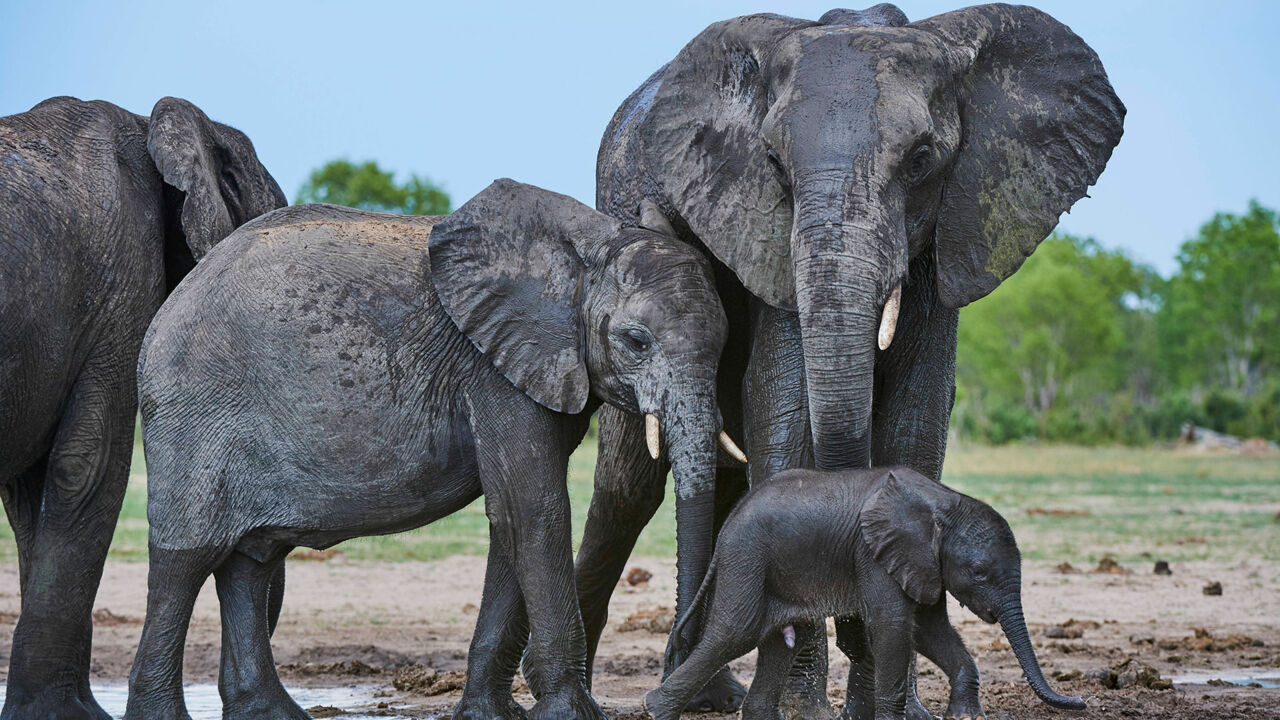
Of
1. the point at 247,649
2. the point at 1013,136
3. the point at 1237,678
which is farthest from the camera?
the point at 1237,678

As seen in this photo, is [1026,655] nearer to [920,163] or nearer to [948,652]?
[948,652]

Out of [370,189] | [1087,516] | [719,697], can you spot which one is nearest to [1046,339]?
[370,189]

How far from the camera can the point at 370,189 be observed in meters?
50.6

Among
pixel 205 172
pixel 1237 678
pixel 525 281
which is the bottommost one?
pixel 1237 678

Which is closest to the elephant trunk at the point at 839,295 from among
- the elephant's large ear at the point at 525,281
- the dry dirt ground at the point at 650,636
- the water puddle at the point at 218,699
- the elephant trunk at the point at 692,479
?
the elephant trunk at the point at 692,479

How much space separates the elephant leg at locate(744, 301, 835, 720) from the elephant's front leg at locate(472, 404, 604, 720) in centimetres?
82

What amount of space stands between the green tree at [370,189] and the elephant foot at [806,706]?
146 ft

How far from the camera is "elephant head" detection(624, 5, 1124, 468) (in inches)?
229

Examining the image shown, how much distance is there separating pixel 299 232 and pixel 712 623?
7.69 feet

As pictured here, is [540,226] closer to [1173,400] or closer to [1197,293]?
[1173,400]

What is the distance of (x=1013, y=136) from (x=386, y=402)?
8.91ft

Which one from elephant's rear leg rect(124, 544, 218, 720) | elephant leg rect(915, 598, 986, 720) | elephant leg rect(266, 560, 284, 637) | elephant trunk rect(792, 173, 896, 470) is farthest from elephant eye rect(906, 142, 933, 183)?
elephant leg rect(266, 560, 284, 637)

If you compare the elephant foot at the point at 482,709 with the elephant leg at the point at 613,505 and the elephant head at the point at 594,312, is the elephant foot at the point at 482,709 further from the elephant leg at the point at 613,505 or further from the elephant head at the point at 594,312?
the elephant leg at the point at 613,505

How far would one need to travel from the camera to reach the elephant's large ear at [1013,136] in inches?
255
